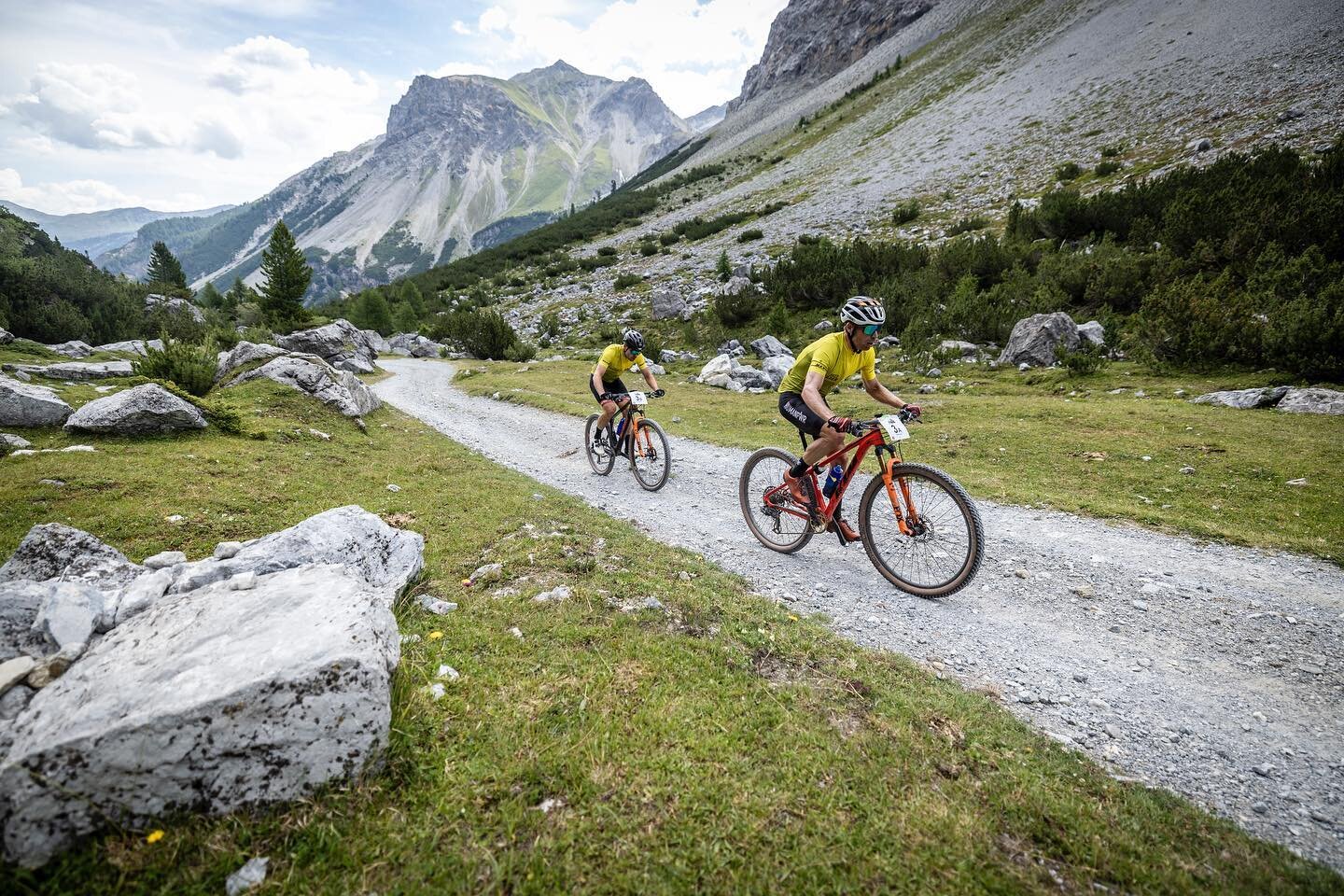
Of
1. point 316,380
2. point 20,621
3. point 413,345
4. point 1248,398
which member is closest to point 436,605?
point 20,621

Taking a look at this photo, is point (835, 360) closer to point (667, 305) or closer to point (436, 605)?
point (436, 605)

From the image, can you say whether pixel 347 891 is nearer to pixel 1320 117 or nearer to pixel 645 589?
pixel 645 589

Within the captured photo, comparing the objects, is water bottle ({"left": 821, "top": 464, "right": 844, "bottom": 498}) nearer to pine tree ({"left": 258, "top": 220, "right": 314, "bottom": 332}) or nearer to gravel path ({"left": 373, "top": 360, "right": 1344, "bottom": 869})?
gravel path ({"left": 373, "top": 360, "right": 1344, "bottom": 869})

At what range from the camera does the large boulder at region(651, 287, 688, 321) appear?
36.7 m

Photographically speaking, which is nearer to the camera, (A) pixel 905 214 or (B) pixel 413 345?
(A) pixel 905 214

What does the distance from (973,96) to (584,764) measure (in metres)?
81.0

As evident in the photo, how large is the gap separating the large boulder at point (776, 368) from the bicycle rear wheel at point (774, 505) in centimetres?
1387

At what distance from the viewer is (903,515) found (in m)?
6.20

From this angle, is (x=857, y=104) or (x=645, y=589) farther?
(x=857, y=104)

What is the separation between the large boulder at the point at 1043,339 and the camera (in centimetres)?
1877

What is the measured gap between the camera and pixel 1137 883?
2713mm

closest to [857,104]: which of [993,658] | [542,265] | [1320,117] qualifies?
[542,265]

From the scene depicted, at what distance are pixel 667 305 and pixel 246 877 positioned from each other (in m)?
36.6

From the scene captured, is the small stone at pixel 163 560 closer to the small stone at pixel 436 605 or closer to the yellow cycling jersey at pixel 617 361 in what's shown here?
the small stone at pixel 436 605
